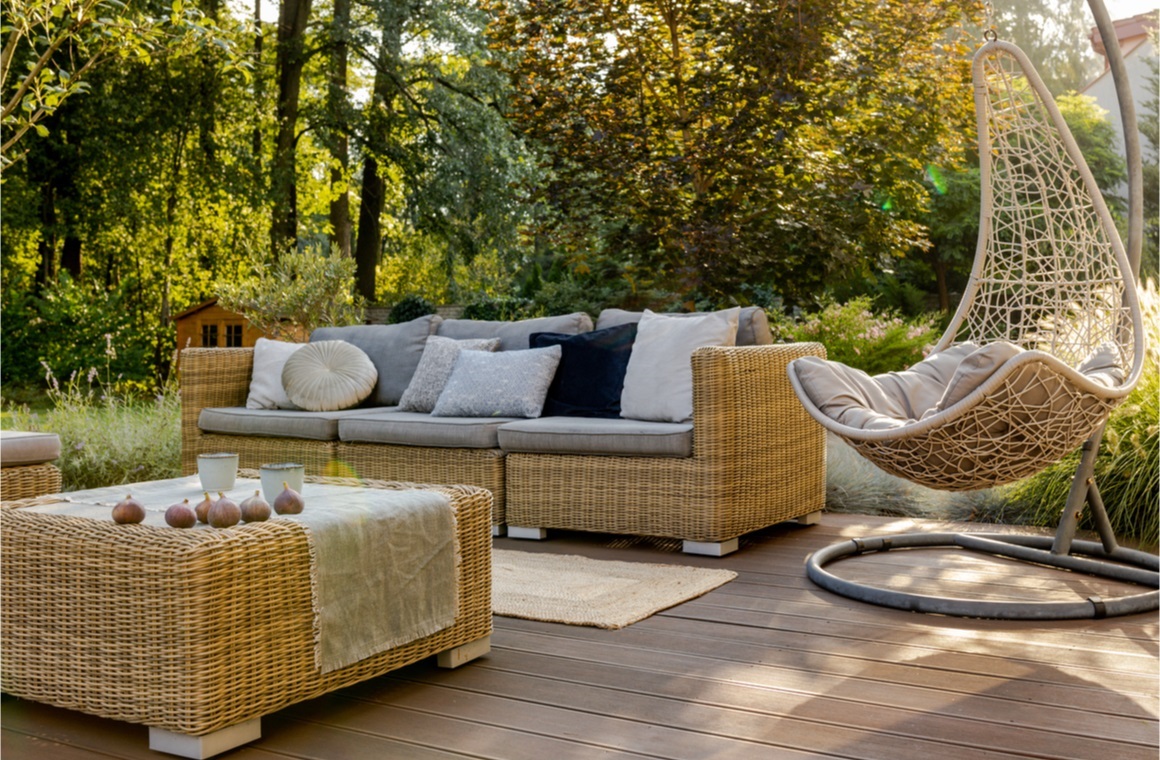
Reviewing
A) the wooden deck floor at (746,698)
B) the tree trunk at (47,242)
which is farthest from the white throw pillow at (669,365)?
the tree trunk at (47,242)

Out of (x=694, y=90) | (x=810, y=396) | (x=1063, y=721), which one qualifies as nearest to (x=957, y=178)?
(x=694, y=90)

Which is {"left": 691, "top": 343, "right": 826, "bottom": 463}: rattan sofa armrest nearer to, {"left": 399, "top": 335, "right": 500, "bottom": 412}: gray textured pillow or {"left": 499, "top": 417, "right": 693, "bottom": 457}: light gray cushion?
{"left": 499, "top": 417, "right": 693, "bottom": 457}: light gray cushion

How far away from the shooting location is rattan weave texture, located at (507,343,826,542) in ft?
12.1

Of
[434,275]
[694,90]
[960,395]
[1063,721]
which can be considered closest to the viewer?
[1063,721]

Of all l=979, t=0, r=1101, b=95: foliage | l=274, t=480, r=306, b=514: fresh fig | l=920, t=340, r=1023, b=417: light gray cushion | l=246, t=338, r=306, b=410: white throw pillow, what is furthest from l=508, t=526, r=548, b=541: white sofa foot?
l=979, t=0, r=1101, b=95: foliage

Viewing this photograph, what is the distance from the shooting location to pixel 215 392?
5.11 m

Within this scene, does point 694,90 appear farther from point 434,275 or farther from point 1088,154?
point 1088,154

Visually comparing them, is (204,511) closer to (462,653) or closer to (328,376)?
(462,653)

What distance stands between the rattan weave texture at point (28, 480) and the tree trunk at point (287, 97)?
322 inches

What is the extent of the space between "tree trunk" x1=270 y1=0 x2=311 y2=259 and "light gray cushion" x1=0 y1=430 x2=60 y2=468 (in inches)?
320

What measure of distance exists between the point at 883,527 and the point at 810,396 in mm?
1274

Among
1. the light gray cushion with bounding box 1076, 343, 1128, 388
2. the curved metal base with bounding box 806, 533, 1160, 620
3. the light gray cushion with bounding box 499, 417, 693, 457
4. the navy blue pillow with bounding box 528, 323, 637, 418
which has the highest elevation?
the light gray cushion with bounding box 1076, 343, 1128, 388

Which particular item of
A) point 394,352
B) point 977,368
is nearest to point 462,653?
point 977,368

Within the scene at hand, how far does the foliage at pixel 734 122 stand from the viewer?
6723 millimetres
